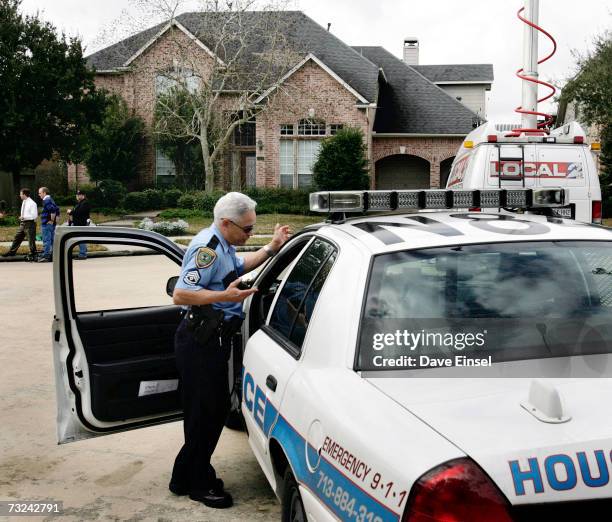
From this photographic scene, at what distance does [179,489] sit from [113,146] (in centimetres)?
3172

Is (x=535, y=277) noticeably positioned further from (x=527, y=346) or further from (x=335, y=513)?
(x=335, y=513)

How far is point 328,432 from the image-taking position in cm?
240

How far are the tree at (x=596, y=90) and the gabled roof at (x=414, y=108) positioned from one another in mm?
6950

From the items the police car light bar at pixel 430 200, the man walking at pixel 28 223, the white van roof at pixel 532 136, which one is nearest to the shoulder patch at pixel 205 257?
the police car light bar at pixel 430 200

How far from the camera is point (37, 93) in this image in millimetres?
30219

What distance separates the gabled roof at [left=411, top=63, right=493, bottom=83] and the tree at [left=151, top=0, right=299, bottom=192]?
56.4 feet

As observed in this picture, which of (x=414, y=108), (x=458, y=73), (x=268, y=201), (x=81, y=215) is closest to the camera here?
(x=81, y=215)

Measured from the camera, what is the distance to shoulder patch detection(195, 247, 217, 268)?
3.74m

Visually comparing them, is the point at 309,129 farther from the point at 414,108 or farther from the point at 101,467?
the point at 101,467

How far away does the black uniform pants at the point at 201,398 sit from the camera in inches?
150

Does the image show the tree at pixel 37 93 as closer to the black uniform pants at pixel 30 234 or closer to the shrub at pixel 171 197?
the shrub at pixel 171 197

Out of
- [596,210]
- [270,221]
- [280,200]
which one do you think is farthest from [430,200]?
[280,200]

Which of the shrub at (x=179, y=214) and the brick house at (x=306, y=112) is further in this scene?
the brick house at (x=306, y=112)

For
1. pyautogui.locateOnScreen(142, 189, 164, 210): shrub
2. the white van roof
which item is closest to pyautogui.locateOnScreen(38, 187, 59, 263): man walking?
the white van roof
